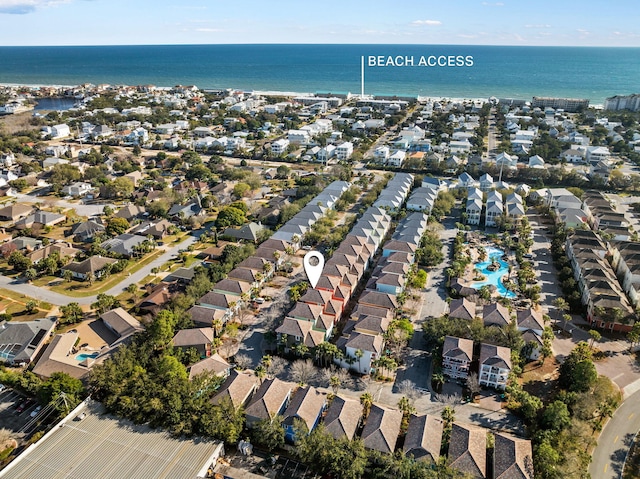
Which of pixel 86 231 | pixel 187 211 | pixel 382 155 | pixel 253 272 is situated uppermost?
pixel 382 155

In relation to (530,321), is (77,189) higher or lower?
higher

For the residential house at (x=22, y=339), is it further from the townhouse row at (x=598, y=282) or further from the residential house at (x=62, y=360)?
the townhouse row at (x=598, y=282)

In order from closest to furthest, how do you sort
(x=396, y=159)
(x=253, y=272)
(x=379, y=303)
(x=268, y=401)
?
(x=268, y=401) → (x=379, y=303) → (x=253, y=272) → (x=396, y=159)

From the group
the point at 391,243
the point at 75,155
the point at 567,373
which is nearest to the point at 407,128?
the point at 391,243

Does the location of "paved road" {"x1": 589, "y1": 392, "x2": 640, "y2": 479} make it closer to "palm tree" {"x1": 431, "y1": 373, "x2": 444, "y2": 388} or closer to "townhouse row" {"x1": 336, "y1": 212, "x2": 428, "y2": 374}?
"palm tree" {"x1": 431, "y1": 373, "x2": 444, "y2": 388}

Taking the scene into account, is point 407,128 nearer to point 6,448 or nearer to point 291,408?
point 291,408

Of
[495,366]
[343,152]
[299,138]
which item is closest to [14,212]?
[343,152]

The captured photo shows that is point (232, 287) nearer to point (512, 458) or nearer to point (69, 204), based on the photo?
point (512, 458)
